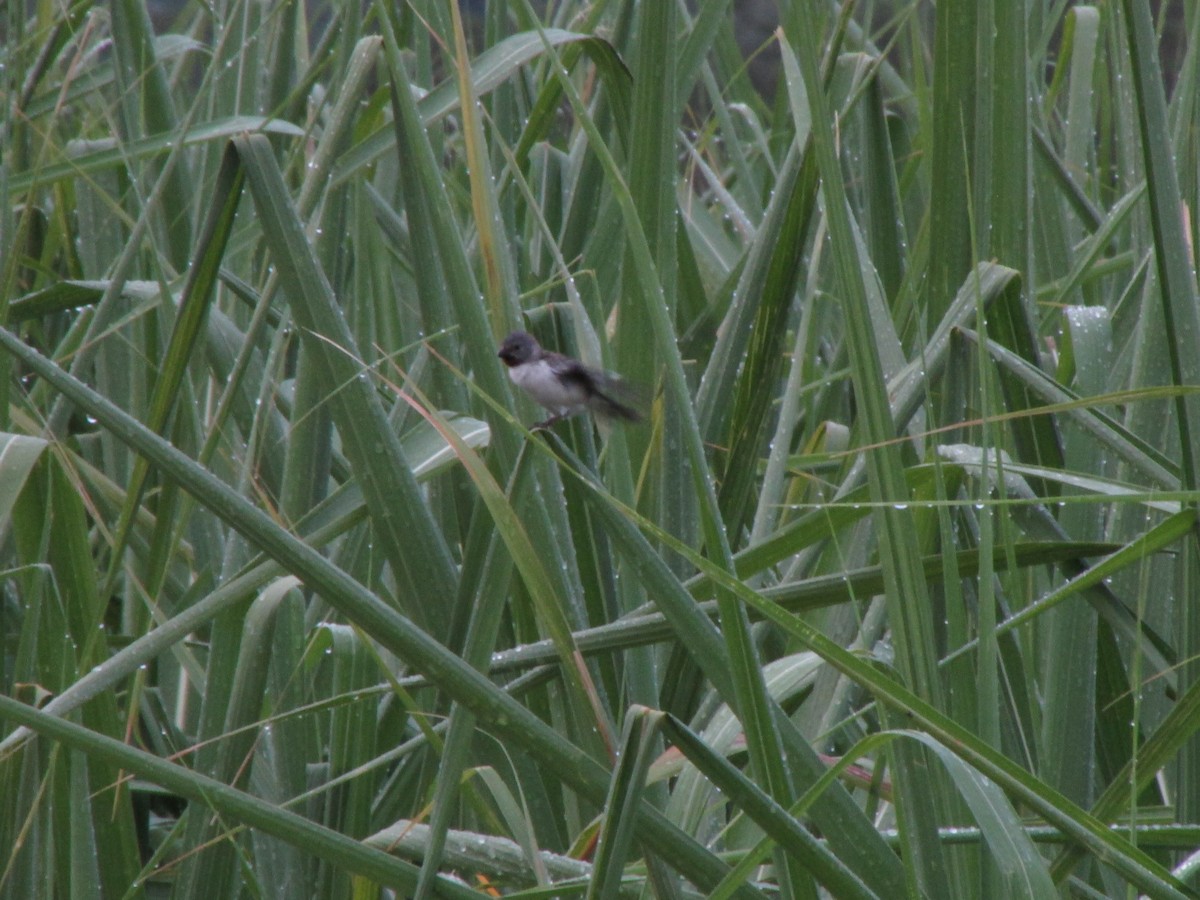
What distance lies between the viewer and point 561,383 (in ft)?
4.26

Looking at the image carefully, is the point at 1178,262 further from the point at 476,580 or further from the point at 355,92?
the point at 355,92

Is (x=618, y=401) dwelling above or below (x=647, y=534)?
above

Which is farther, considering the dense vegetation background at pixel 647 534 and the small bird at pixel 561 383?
the small bird at pixel 561 383

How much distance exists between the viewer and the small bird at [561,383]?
118 cm

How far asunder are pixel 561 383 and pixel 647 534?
0.19 meters

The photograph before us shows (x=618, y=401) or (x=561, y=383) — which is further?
(x=561, y=383)

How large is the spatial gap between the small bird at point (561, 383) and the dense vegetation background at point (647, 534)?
0.08 ft

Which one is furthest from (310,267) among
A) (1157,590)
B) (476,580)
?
(1157,590)

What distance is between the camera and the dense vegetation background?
78 centimetres

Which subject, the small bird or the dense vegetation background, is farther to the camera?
the small bird

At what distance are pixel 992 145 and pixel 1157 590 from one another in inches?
15.2

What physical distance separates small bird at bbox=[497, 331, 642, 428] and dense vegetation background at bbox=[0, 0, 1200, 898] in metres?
0.02

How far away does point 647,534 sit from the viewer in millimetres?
1205

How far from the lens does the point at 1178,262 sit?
2.71ft
